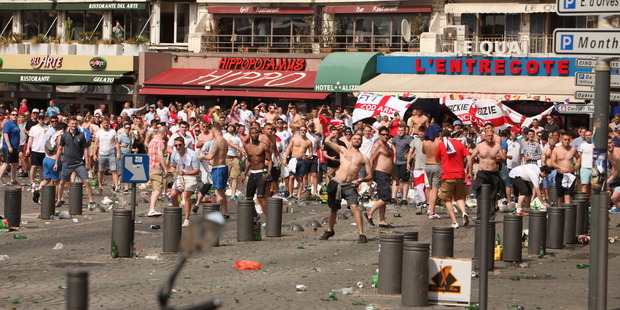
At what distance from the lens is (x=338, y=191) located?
658 inches

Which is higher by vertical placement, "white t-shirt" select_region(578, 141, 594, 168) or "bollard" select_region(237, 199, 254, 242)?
"white t-shirt" select_region(578, 141, 594, 168)

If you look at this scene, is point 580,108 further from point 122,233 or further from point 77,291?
point 122,233

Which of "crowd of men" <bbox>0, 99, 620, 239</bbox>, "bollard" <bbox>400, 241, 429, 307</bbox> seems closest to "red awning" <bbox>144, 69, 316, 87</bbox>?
"crowd of men" <bbox>0, 99, 620, 239</bbox>

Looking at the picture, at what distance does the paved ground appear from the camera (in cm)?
1121

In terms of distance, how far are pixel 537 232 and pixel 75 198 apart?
826 cm

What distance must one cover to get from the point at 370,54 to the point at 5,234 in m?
27.5

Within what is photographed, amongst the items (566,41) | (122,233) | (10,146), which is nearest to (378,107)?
(10,146)

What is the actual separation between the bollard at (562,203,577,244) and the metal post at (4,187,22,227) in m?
8.38

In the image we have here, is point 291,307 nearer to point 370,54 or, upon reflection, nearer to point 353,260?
point 353,260

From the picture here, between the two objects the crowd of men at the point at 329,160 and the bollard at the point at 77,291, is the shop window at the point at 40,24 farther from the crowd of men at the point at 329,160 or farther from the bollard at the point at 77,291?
the bollard at the point at 77,291

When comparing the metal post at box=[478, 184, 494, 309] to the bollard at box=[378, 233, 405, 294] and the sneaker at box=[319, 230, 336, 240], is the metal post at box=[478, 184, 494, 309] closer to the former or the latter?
the bollard at box=[378, 233, 405, 294]

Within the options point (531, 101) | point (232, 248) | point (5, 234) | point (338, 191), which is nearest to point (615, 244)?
point (338, 191)

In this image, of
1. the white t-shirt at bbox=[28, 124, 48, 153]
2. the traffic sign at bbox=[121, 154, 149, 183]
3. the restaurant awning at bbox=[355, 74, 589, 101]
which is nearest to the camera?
the traffic sign at bbox=[121, 154, 149, 183]

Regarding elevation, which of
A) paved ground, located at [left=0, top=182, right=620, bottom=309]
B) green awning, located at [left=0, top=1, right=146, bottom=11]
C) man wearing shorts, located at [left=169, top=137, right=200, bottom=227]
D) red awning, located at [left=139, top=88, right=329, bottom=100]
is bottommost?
paved ground, located at [left=0, top=182, right=620, bottom=309]
